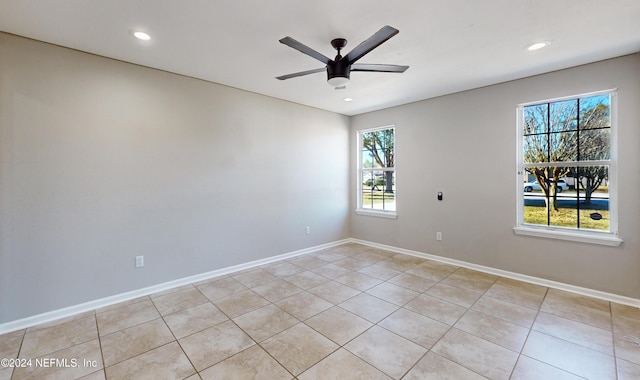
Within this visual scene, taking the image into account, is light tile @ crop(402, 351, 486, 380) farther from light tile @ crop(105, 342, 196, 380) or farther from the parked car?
the parked car

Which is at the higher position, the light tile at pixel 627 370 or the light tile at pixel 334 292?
the light tile at pixel 334 292

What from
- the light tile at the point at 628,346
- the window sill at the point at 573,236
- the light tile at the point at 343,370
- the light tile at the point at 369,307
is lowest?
the light tile at the point at 628,346

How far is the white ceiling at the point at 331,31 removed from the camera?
204cm

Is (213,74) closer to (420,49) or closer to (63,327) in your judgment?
(420,49)

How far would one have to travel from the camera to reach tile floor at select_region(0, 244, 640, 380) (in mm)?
1897

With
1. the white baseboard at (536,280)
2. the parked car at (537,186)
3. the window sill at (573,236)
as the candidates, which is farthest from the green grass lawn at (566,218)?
the white baseboard at (536,280)

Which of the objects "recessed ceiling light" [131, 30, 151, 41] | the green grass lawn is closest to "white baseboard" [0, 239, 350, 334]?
"recessed ceiling light" [131, 30, 151, 41]

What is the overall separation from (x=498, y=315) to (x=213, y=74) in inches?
162

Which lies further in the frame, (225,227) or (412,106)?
(412,106)

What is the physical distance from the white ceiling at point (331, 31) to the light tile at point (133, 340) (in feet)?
8.63

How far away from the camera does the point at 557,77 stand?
322 cm

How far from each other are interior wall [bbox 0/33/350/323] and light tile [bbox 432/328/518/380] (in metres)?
2.81

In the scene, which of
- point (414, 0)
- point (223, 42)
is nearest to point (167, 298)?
point (223, 42)

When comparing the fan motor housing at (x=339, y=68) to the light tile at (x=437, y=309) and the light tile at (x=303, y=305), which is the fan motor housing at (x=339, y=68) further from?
the light tile at (x=437, y=309)
